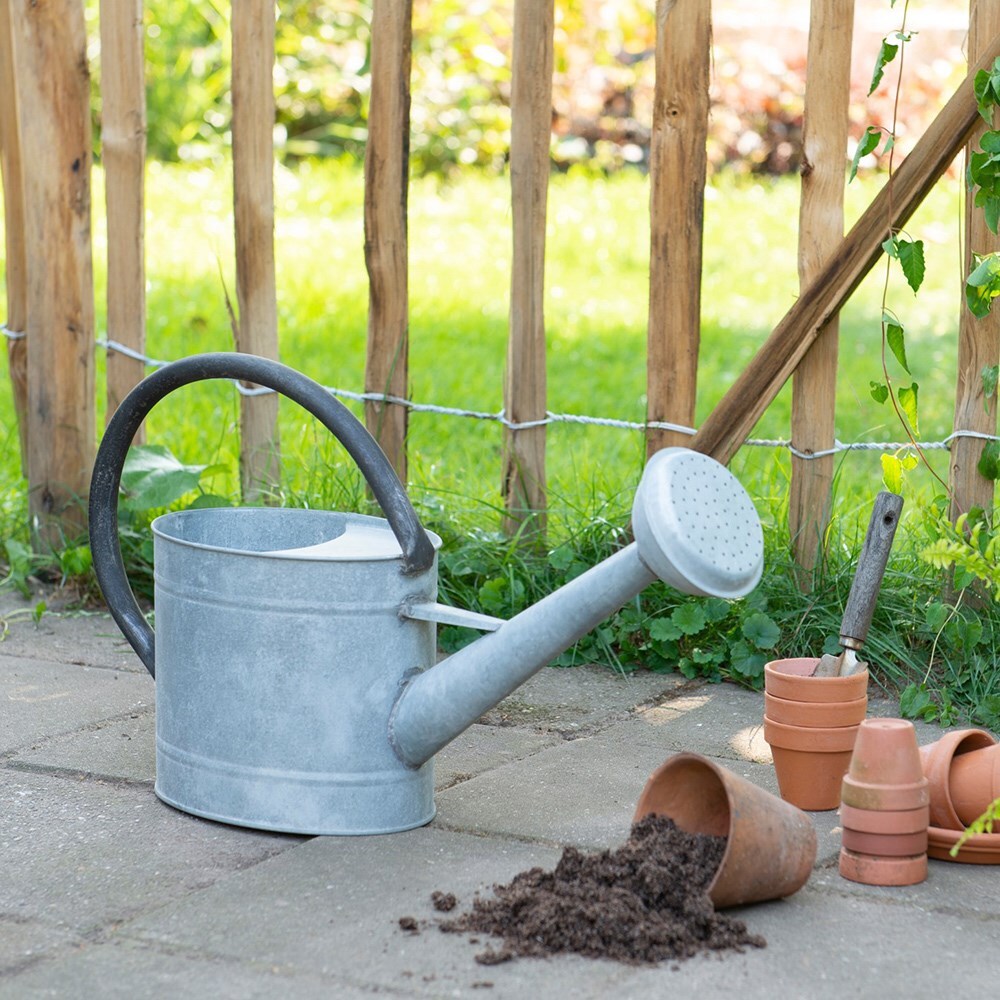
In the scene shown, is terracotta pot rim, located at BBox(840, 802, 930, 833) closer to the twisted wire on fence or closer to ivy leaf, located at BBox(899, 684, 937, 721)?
ivy leaf, located at BBox(899, 684, 937, 721)

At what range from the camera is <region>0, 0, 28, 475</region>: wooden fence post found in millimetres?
3180

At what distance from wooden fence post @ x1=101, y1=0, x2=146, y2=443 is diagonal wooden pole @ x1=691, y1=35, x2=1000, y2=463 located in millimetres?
1254

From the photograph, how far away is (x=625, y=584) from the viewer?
1660mm

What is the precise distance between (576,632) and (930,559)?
1.71 feet

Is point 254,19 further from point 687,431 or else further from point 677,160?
point 687,431

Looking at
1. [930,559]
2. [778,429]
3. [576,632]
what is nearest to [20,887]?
[576,632]

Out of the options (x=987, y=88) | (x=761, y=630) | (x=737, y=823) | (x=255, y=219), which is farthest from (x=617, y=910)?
(x=255, y=219)

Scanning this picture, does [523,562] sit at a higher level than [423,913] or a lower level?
higher

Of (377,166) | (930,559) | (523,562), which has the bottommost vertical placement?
(523,562)

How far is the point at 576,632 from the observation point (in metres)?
1.72

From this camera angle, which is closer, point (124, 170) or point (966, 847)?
point (966, 847)

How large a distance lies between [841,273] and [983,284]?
264 mm

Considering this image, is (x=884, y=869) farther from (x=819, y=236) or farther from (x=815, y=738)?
(x=819, y=236)

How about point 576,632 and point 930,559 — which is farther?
point 930,559
